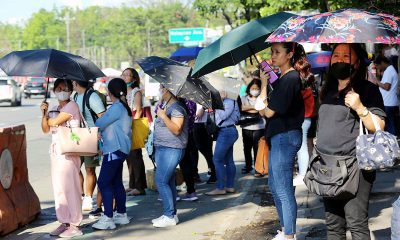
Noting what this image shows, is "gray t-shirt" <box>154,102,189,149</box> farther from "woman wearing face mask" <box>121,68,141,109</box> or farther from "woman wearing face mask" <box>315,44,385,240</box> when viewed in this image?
"woman wearing face mask" <box>315,44,385,240</box>

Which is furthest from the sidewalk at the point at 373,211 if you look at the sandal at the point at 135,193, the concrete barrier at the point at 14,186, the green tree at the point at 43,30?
the green tree at the point at 43,30

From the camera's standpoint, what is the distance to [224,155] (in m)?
9.69

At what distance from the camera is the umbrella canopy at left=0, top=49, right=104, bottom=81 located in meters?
7.11

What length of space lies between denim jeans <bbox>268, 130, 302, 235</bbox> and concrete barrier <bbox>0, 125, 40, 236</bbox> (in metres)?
2.95

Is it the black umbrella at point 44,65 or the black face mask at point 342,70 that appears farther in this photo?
the black umbrella at point 44,65

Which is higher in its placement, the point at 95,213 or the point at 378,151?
the point at 378,151

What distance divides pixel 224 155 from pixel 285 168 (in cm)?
375

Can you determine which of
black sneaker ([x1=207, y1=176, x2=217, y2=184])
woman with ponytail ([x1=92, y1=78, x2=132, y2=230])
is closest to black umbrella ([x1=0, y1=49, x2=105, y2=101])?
woman with ponytail ([x1=92, y1=78, x2=132, y2=230])

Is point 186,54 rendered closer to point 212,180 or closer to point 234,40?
point 212,180

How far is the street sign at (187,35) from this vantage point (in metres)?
53.6

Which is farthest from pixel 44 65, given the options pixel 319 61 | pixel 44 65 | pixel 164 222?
pixel 319 61

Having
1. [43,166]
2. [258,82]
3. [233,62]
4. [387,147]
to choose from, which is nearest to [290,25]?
[387,147]

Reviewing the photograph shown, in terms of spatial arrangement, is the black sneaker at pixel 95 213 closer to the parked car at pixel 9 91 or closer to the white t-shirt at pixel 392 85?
the white t-shirt at pixel 392 85

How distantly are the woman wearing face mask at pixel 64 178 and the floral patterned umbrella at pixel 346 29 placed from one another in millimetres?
2997
